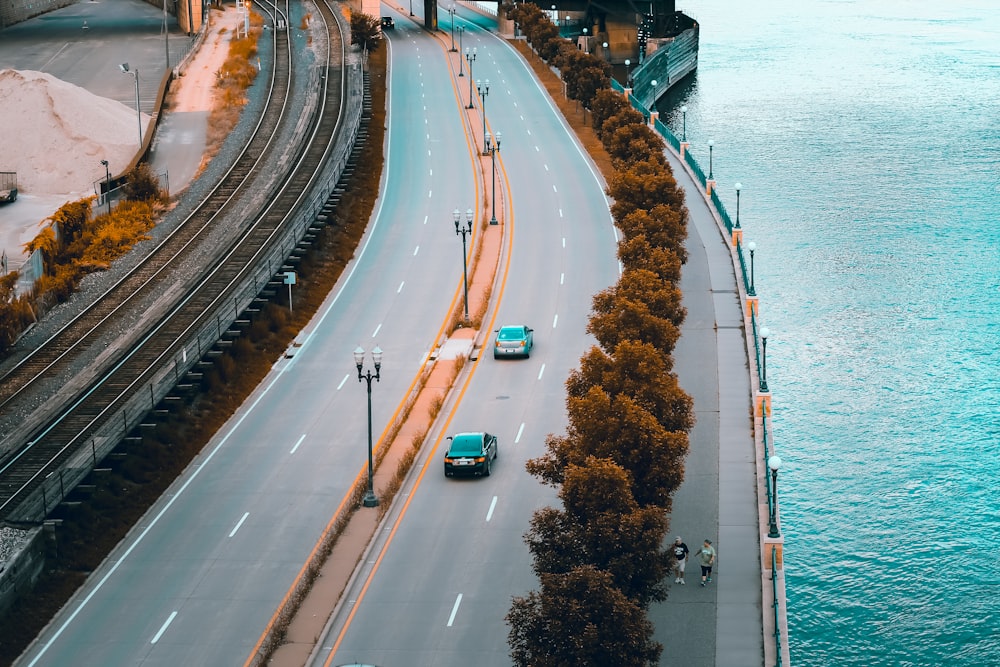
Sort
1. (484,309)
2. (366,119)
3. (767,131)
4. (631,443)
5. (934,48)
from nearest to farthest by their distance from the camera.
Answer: (631,443)
(484,309)
(366,119)
(767,131)
(934,48)

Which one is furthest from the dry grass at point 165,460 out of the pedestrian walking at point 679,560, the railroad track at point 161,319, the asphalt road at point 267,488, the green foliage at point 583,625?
the pedestrian walking at point 679,560

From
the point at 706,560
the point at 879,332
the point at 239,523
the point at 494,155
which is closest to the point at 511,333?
the point at 239,523

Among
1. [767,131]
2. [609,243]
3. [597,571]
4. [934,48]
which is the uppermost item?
[934,48]

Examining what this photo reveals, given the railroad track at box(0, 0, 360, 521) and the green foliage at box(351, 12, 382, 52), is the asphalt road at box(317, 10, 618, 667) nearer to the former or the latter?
the railroad track at box(0, 0, 360, 521)

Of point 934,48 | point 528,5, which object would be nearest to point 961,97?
point 934,48

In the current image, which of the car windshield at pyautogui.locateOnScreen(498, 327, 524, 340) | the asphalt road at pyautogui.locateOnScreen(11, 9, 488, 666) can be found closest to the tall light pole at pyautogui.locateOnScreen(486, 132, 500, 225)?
the asphalt road at pyautogui.locateOnScreen(11, 9, 488, 666)

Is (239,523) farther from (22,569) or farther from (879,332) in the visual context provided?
(879,332)

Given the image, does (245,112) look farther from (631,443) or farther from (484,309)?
(631,443)
